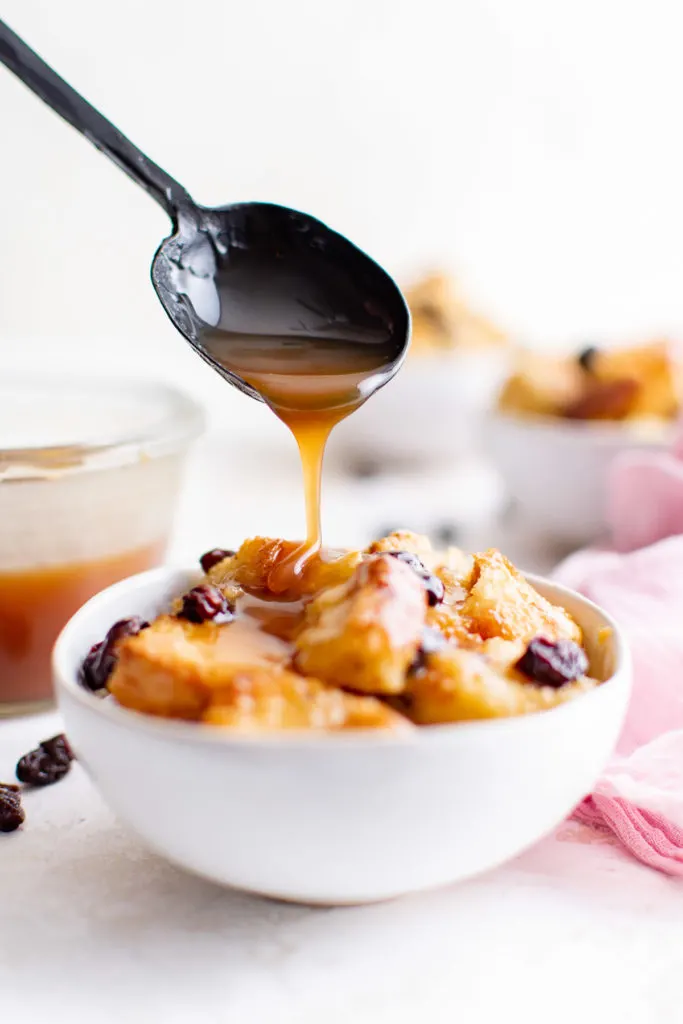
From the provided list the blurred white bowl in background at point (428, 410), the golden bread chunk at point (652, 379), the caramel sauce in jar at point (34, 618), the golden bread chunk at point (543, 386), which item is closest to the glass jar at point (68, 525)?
the caramel sauce in jar at point (34, 618)

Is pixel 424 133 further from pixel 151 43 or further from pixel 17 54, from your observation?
pixel 17 54

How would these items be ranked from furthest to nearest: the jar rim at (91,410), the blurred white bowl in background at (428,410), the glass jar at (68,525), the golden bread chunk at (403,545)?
the blurred white bowl in background at (428,410) < the jar rim at (91,410) < the glass jar at (68,525) < the golden bread chunk at (403,545)

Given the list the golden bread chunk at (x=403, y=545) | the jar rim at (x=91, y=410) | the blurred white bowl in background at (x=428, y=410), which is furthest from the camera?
the blurred white bowl in background at (x=428, y=410)

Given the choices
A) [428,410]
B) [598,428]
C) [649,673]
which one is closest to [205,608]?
[649,673]

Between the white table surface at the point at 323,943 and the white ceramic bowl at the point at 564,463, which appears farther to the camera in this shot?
the white ceramic bowl at the point at 564,463

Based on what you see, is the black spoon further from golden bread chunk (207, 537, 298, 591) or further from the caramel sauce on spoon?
golden bread chunk (207, 537, 298, 591)

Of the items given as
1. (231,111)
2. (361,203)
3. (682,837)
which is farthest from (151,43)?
(682,837)

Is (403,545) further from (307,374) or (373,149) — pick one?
(373,149)

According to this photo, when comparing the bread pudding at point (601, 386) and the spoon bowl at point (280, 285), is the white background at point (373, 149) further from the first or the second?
the spoon bowl at point (280, 285)
